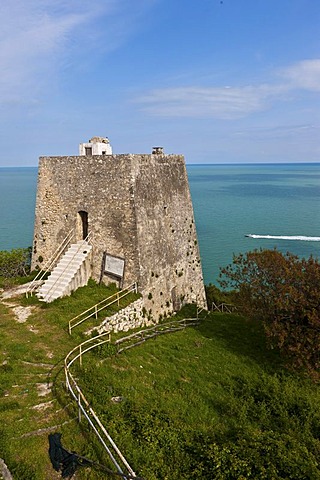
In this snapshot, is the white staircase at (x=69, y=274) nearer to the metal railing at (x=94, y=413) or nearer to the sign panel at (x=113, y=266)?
the sign panel at (x=113, y=266)

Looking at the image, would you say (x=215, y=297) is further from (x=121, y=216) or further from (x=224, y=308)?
(x=121, y=216)

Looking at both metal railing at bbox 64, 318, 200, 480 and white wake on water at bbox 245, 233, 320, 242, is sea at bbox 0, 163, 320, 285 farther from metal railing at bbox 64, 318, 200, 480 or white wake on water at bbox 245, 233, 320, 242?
metal railing at bbox 64, 318, 200, 480

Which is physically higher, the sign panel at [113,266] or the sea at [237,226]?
the sign panel at [113,266]

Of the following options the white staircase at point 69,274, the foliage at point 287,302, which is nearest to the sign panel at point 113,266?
the white staircase at point 69,274

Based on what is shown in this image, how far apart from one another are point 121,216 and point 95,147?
17.7 feet

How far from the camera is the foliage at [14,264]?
2552 cm

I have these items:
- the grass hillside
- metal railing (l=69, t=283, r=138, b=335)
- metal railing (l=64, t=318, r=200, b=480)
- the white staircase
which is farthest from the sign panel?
metal railing (l=64, t=318, r=200, b=480)

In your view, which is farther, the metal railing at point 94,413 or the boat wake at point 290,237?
the boat wake at point 290,237

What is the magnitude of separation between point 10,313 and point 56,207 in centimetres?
747

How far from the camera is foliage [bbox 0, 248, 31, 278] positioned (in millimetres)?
25516

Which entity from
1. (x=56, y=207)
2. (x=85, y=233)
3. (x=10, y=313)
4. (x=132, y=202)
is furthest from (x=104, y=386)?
(x=56, y=207)

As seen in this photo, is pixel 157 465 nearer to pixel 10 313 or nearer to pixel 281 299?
pixel 281 299

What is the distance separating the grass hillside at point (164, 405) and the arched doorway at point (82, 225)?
15.7 ft

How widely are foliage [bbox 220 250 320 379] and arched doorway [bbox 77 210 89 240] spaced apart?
9.49 metres
